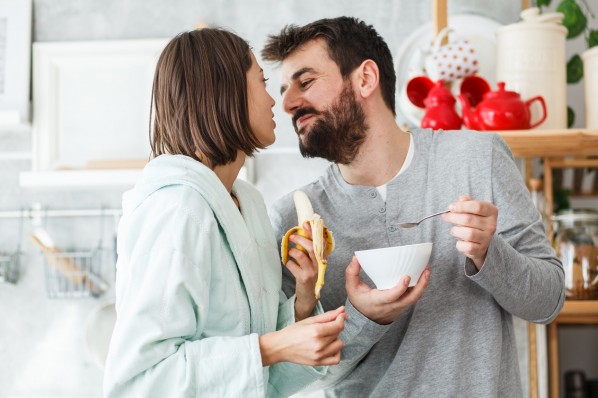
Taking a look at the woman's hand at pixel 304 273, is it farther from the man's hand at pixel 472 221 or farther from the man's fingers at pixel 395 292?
the man's hand at pixel 472 221

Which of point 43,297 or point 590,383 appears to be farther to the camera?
point 43,297

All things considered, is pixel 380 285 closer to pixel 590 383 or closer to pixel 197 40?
pixel 197 40

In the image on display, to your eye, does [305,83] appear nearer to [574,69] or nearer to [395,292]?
[395,292]

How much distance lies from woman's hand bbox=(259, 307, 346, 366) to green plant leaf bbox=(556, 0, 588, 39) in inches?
63.5

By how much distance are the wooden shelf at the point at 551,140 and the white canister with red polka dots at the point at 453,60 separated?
0.23 m

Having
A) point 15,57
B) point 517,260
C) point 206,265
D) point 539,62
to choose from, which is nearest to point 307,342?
point 206,265

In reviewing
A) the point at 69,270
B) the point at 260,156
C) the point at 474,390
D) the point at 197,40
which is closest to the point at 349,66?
the point at 197,40

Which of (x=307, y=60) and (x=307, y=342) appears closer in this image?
(x=307, y=342)

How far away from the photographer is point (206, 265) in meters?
1.13

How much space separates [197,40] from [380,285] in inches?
19.4

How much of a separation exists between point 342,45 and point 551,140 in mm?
707

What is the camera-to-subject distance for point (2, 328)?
2799 millimetres

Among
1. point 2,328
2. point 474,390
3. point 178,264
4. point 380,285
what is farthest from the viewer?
point 2,328

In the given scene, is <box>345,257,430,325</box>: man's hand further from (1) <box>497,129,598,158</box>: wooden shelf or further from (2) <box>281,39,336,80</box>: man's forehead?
(1) <box>497,129,598,158</box>: wooden shelf
